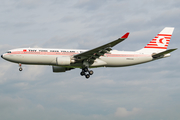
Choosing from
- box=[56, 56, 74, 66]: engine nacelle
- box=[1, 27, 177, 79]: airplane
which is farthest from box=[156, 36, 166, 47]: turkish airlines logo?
box=[56, 56, 74, 66]: engine nacelle

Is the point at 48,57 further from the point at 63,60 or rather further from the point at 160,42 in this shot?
the point at 160,42

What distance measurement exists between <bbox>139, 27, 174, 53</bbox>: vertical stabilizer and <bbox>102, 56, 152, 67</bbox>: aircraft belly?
216 cm

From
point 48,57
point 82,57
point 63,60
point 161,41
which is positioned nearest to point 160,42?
point 161,41

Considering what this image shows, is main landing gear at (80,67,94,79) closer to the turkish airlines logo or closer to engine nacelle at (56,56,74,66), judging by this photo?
engine nacelle at (56,56,74,66)

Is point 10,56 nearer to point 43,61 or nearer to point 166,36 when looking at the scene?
point 43,61

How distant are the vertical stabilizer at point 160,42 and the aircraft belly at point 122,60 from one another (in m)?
2.16

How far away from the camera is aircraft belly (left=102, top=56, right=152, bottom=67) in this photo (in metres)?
41.3

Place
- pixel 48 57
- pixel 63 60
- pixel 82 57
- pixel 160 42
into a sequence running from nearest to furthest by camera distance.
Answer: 1. pixel 63 60
2. pixel 48 57
3. pixel 82 57
4. pixel 160 42

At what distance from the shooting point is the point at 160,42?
4672 centimetres

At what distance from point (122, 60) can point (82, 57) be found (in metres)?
6.79

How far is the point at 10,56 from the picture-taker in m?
39.2

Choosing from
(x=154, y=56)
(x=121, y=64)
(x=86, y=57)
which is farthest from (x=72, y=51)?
(x=154, y=56)

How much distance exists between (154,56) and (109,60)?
25.0 feet

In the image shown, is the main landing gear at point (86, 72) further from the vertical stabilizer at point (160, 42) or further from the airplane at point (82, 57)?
the vertical stabilizer at point (160, 42)
